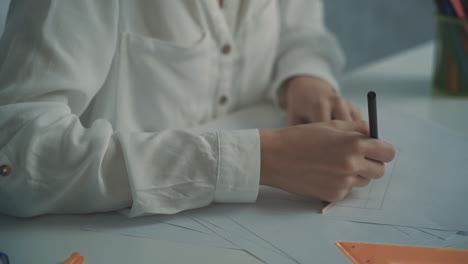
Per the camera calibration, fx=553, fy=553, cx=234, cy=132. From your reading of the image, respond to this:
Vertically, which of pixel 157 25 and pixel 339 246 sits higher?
pixel 157 25

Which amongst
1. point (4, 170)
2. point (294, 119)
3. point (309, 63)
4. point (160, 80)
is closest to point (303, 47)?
point (309, 63)

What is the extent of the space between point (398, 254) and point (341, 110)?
0.30 meters

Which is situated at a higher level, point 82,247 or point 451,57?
point 451,57

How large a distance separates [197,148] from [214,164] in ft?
0.08

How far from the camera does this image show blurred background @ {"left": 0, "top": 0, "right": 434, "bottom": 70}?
165 cm

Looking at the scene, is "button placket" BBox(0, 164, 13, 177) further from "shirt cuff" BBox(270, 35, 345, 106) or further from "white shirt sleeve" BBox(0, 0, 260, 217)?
"shirt cuff" BBox(270, 35, 345, 106)

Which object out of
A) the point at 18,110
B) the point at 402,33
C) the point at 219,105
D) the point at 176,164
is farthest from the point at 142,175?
the point at 402,33

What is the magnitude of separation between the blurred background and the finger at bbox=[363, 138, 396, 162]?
1.07m

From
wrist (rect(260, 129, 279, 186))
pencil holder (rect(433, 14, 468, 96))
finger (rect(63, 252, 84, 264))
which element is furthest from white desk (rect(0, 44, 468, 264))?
pencil holder (rect(433, 14, 468, 96))

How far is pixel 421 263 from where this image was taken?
0.52 m

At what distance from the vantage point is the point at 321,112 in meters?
0.79

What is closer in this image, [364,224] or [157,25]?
[364,224]

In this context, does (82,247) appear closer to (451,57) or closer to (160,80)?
(160,80)

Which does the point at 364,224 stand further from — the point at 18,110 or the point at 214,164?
the point at 18,110
